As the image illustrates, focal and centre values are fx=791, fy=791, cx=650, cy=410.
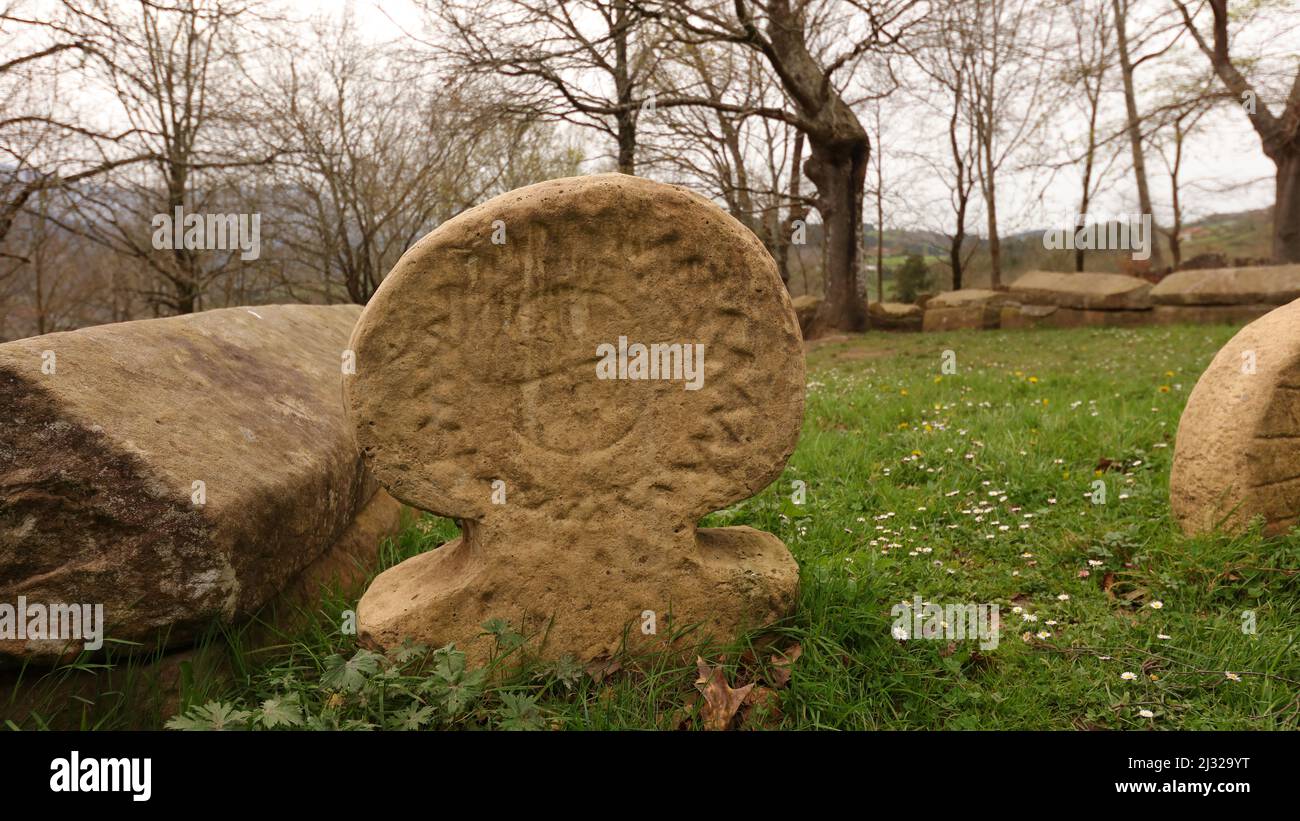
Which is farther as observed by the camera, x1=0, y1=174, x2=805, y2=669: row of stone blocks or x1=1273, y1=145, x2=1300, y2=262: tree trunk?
x1=1273, y1=145, x2=1300, y2=262: tree trunk

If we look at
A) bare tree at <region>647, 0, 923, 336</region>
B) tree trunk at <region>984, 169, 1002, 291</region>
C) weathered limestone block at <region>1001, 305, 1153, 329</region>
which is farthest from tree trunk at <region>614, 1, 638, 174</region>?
tree trunk at <region>984, 169, 1002, 291</region>

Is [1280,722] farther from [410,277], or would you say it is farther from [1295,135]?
[1295,135]

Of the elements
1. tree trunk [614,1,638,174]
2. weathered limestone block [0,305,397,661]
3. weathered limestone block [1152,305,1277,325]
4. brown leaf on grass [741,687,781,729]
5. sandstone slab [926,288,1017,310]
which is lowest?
brown leaf on grass [741,687,781,729]

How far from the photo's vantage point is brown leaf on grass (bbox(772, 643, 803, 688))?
2.80 metres

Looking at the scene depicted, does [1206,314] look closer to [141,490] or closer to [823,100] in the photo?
[823,100]

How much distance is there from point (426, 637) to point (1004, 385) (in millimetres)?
6223

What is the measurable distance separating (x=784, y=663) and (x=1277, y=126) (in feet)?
53.2

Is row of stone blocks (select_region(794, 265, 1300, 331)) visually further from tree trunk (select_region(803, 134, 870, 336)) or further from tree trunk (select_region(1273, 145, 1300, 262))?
tree trunk (select_region(1273, 145, 1300, 262))

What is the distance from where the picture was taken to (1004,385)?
7406mm

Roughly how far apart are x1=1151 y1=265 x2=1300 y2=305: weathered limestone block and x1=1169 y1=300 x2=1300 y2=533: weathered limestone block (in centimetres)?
1088

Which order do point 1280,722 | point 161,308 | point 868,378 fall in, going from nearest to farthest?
point 1280,722 → point 868,378 → point 161,308

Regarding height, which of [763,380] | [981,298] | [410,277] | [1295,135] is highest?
[1295,135]

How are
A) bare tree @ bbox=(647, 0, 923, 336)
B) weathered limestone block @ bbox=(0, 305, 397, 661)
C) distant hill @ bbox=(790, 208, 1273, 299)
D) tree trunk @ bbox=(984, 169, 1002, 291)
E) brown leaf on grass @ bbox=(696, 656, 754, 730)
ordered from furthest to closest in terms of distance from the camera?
1. distant hill @ bbox=(790, 208, 1273, 299)
2. tree trunk @ bbox=(984, 169, 1002, 291)
3. bare tree @ bbox=(647, 0, 923, 336)
4. brown leaf on grass @ bbox=(696, 656, 754, 730)
5. weathered limestone block @ bbox=(0, 305, 397, 661)

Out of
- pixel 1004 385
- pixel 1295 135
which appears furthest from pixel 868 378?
pixel 1295 135
